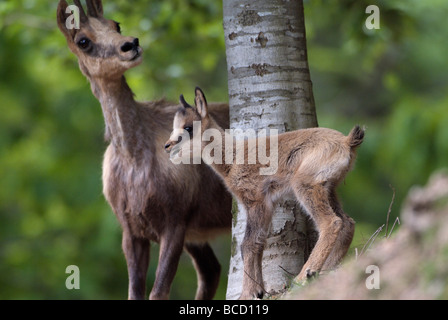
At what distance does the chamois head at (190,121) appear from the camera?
22.6ft

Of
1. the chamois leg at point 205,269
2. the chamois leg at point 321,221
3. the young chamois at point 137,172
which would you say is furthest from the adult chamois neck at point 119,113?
the chamois leg at point 321,221

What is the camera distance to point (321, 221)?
6.08 m

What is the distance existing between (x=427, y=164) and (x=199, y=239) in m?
5.28

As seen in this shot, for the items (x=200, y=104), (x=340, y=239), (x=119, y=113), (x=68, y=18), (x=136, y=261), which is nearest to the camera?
(x=340, y=239)

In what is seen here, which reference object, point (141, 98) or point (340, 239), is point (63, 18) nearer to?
point (340, 239)

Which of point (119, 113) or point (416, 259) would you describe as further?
point (119, 113)

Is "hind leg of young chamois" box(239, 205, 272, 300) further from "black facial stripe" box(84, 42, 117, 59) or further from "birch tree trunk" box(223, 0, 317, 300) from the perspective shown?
"black facial stripe" box(84, 42, 117, 59)

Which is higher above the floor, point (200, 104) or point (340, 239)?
point (200, 104)

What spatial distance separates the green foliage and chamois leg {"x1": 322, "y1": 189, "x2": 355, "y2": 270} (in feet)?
15.0

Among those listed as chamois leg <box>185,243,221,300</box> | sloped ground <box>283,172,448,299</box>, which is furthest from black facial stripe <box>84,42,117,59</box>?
sloped ground <box>283,172,448,299</box>

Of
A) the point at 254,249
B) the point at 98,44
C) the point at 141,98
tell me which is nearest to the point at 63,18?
the point at 98,44

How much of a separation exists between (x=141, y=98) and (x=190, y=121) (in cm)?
698

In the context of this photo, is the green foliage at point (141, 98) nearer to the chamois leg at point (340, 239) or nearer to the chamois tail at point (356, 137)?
the chamois tail at point (356, 137)

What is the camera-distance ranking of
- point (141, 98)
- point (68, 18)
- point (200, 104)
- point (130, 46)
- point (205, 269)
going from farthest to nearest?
point (141, 98) < point (205, 269) < point (68, 18) < point (130, 46) < point (200, 104)
